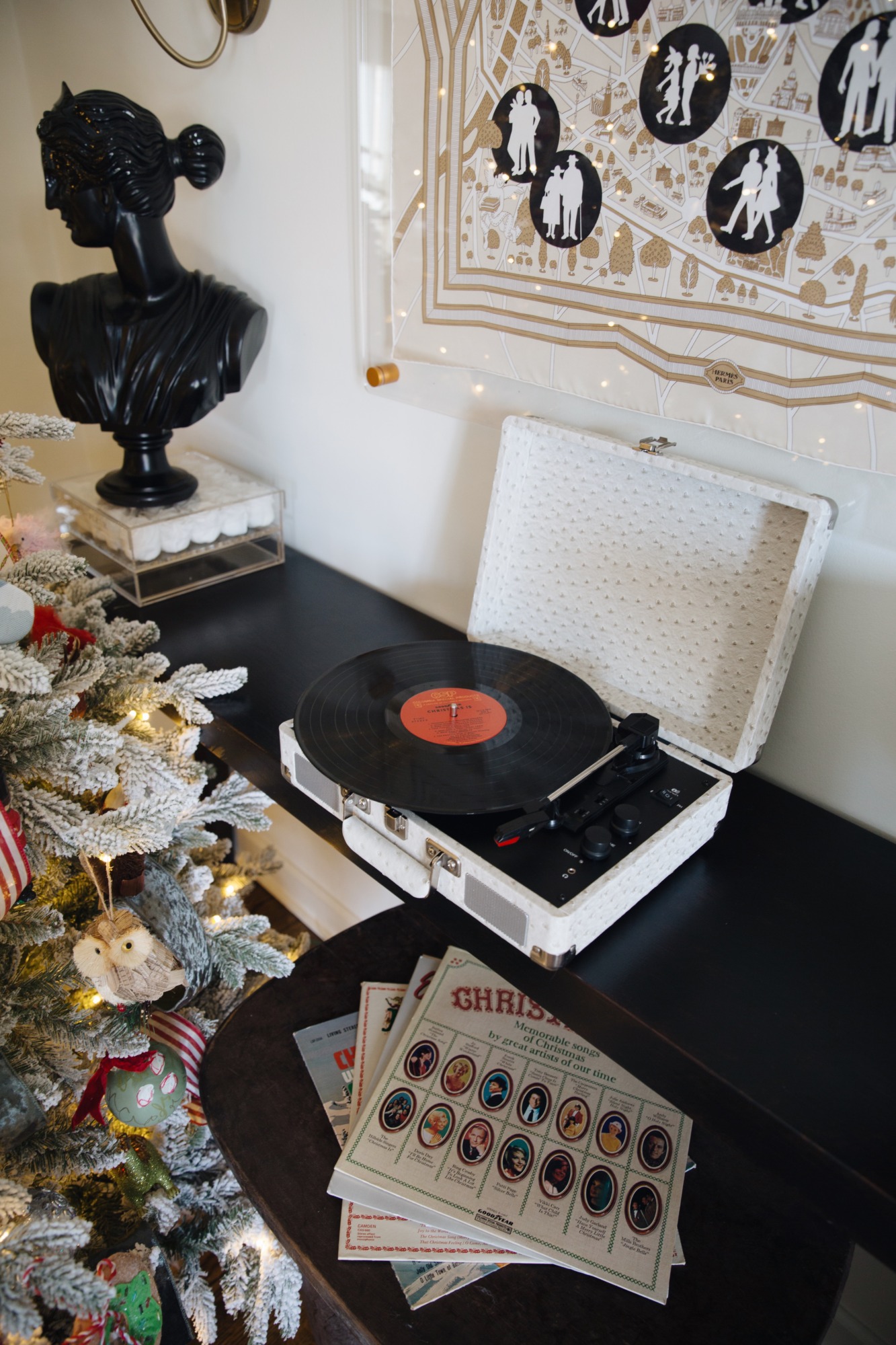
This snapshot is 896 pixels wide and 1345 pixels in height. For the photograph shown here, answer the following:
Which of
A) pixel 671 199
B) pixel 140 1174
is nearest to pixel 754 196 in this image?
pixel 671 199

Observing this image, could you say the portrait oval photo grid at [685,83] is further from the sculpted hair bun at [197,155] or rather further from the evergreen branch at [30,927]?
the evergreen branch at [30,927]

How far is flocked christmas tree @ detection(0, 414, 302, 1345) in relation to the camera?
0.88 metres

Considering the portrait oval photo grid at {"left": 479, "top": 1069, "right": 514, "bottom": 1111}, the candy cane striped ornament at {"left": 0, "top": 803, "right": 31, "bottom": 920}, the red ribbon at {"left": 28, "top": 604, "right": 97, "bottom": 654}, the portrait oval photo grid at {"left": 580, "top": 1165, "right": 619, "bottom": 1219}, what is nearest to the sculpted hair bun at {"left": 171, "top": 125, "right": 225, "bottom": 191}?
the red ribbon at {"left": 28, "top": 604, "right": 97, "bottom": 654}

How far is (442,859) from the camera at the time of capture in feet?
2.57

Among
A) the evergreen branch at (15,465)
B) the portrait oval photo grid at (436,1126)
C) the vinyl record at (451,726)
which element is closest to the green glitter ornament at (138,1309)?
the portrait oval photo grid at (436,1126)

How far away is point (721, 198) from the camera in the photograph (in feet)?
2.57

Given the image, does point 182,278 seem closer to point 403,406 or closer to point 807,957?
point 403,406

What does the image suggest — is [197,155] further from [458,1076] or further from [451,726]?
[458,1076]

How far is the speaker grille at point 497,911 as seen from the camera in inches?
28.9

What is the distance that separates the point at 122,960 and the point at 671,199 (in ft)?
3.08

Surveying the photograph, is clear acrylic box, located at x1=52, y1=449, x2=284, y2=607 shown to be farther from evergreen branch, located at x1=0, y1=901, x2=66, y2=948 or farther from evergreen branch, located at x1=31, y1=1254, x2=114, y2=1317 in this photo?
evergreen branch, located at x1=31, y1=1254, x2=114, y2=1317

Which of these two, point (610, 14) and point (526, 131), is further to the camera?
point (526, 131)

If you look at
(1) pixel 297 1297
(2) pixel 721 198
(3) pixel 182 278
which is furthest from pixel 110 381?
(1) pixel 297 1297

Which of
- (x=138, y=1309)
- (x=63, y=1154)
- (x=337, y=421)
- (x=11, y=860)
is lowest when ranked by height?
(x=138, y=1309)
